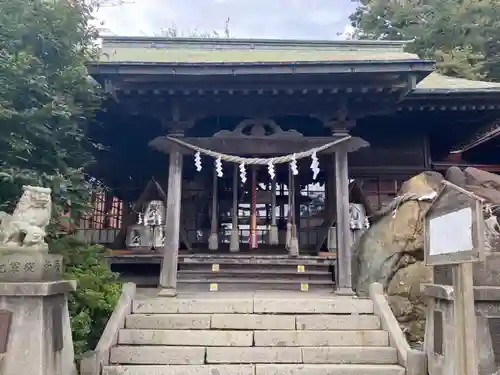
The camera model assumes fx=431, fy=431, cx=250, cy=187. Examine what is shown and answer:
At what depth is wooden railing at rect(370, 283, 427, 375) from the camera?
4.69m

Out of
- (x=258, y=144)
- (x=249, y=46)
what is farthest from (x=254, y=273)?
(x=249, y=46)

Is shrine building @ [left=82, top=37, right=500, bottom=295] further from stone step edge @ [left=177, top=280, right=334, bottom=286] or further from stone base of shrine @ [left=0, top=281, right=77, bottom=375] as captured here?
stone base of shrine @ [left=0, top=281, right=77, bottom=375]

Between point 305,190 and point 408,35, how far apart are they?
13.8m

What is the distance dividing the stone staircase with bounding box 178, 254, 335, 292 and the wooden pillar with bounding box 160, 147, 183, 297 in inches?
38.8

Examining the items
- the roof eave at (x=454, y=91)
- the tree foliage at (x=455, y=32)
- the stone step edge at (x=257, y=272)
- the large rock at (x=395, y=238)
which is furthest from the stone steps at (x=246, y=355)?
the tree foliage at (x=455, y=32)

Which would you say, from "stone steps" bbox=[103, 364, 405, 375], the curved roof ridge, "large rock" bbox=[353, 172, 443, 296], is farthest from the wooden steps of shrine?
the curved roof ridge

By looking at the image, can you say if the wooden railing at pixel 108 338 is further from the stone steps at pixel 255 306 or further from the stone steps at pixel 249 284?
the stone steps at pixel 249 284

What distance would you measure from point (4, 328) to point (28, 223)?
99 cm

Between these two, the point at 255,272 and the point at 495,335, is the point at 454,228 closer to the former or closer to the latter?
the point at 495,335

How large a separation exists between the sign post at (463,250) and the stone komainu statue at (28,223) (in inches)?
148

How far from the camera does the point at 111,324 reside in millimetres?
5246

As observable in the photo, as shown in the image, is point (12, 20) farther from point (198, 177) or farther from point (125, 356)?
point (198, 177)

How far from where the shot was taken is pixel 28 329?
4004mm

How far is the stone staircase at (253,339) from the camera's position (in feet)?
16.0
